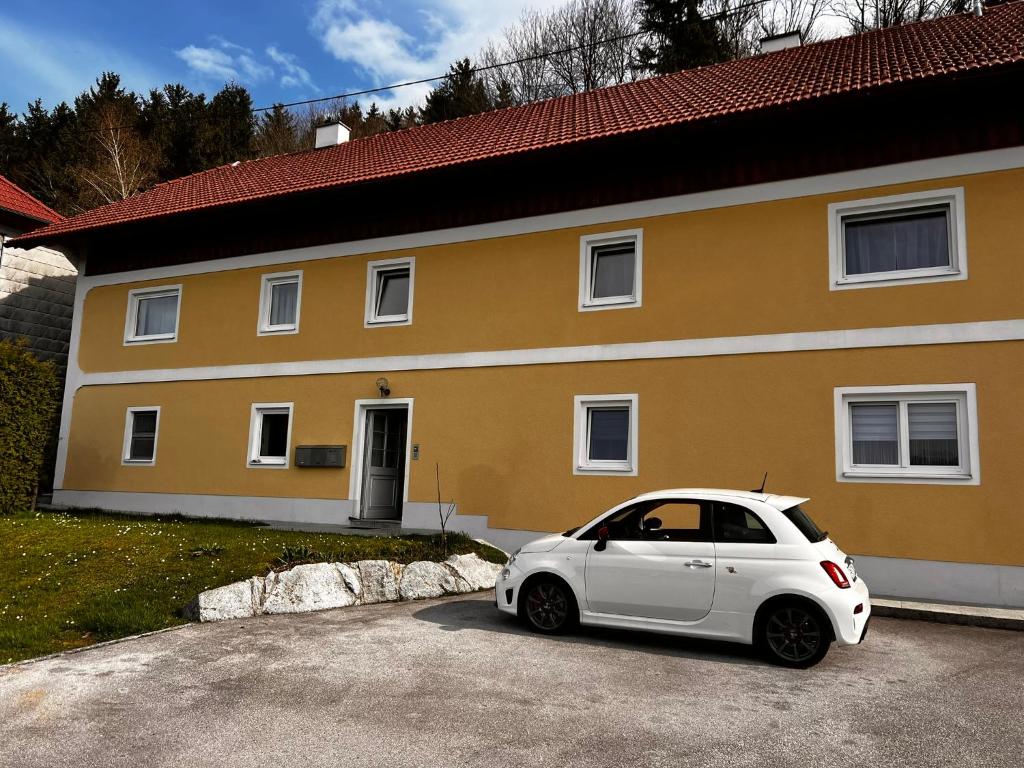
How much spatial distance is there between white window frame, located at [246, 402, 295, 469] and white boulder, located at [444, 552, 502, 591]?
5828 millimetres

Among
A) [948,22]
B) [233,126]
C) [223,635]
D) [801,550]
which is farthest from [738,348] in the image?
[233,126]

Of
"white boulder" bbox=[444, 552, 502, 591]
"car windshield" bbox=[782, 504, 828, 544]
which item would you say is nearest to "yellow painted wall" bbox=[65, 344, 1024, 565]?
"white boulder" bbox=[444, 552, 502, 591]

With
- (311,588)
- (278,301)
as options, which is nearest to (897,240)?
(311,588)

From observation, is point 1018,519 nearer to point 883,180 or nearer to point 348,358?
point 883,180

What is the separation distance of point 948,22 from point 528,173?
351 inches

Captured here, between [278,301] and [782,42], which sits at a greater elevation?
[782,42]

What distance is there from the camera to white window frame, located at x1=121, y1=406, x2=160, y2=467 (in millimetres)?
16156

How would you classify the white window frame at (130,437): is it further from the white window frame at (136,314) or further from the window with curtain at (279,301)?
the window with curtain at (279,301)

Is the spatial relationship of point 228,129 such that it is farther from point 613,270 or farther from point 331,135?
point 613,270

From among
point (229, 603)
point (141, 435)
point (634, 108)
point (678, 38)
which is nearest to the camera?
point (229, 603)

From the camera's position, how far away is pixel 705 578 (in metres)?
6.81

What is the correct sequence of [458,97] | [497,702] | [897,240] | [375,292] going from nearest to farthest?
[497,702] < [897,240] < [375,292] < [458,97]

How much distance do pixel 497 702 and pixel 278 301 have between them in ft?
39.4

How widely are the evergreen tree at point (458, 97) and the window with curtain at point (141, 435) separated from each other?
22483 millimetres
